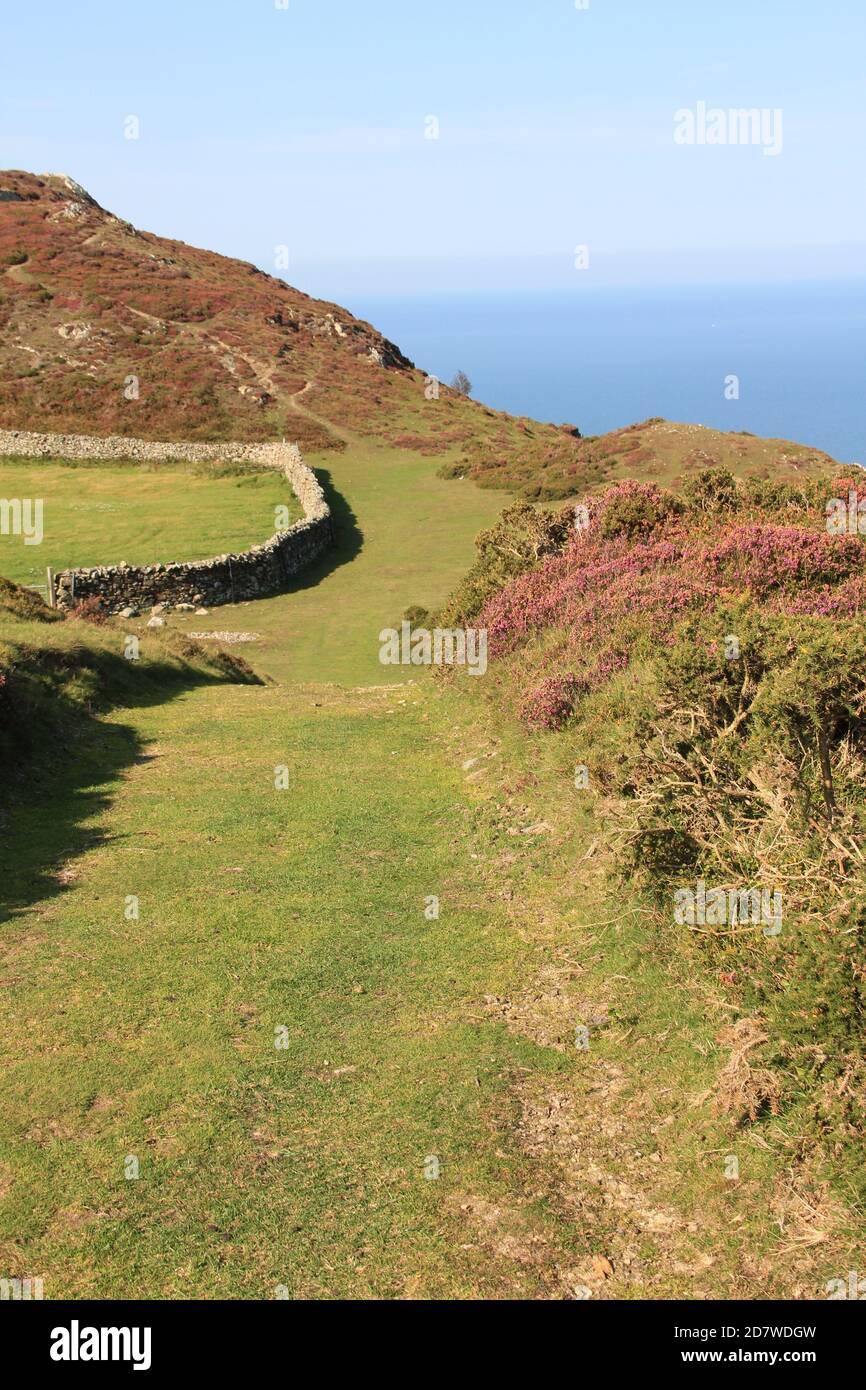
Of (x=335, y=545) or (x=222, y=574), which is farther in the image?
(x=335, y=545)

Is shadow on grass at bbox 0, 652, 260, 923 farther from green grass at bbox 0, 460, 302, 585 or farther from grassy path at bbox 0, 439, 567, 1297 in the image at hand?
green grass at bbox 0, 460, 302, 585

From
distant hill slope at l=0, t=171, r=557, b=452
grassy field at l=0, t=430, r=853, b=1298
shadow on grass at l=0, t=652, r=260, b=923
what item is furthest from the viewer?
distant hill slope at l=0, t=171, r=557, b=452

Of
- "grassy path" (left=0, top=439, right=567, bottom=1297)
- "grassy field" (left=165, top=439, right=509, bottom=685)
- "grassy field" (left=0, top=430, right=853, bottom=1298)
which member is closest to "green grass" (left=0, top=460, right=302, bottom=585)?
"grassy field" (left=165, top=439, right=509, bottom=685)

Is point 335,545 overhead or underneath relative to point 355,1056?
overhead

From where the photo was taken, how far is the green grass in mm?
37094

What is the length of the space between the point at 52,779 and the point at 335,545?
31.4 m

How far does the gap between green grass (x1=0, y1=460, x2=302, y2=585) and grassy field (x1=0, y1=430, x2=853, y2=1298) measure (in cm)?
2378

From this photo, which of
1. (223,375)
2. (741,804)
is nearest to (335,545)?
(223,375)

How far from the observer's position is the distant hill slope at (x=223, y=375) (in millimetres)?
54969

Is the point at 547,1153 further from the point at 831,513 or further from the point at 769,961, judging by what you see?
the point at 831,513

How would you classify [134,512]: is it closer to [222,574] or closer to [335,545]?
[335,545]

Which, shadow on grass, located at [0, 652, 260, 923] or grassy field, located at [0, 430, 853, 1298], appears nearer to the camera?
grassy field, located at [0, 430, 853, 1298]

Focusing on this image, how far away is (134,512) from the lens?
44406 millimetres

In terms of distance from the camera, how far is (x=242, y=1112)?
24.0 feet
